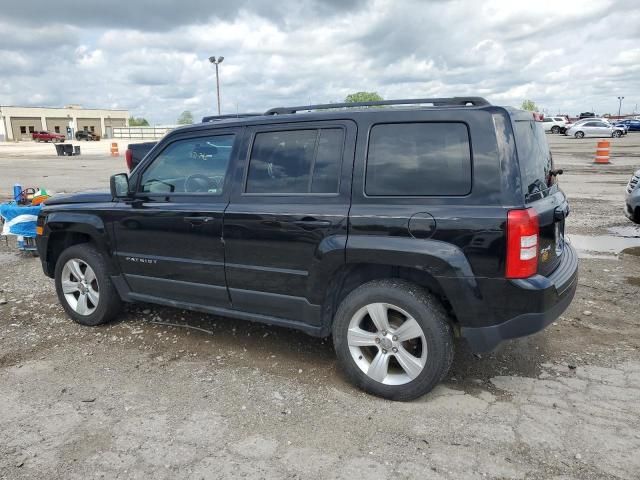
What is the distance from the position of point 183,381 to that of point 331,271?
1.38m

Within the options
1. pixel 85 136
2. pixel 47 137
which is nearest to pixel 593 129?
pixel 47 137

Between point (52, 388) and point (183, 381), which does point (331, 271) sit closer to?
point (183, 381)

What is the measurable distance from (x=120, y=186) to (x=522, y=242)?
3225 mm

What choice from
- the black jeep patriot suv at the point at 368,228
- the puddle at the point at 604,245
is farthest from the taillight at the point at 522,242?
the puddle at the point at 604,245

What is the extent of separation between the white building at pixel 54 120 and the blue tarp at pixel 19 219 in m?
78.2

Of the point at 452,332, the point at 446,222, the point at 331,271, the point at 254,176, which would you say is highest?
the point at 254,176

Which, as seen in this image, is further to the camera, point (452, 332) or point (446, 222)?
point (452, 332)

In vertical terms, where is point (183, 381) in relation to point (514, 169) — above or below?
below

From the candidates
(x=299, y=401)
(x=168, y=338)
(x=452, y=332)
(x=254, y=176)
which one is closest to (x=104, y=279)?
(x=168, y=338)

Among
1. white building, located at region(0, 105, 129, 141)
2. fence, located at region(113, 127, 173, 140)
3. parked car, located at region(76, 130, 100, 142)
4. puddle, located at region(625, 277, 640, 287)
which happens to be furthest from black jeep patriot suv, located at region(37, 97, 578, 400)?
white building, located at region(0, 105, 129, 141)

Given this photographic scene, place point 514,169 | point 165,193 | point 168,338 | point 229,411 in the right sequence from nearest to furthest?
point 514,169 → point 229,411 → point 165,193 → point 168,338

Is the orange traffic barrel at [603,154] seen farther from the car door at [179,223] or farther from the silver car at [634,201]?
the car door at [179,223]

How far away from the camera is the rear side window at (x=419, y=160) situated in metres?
3.17

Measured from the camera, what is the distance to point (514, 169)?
3059mm
